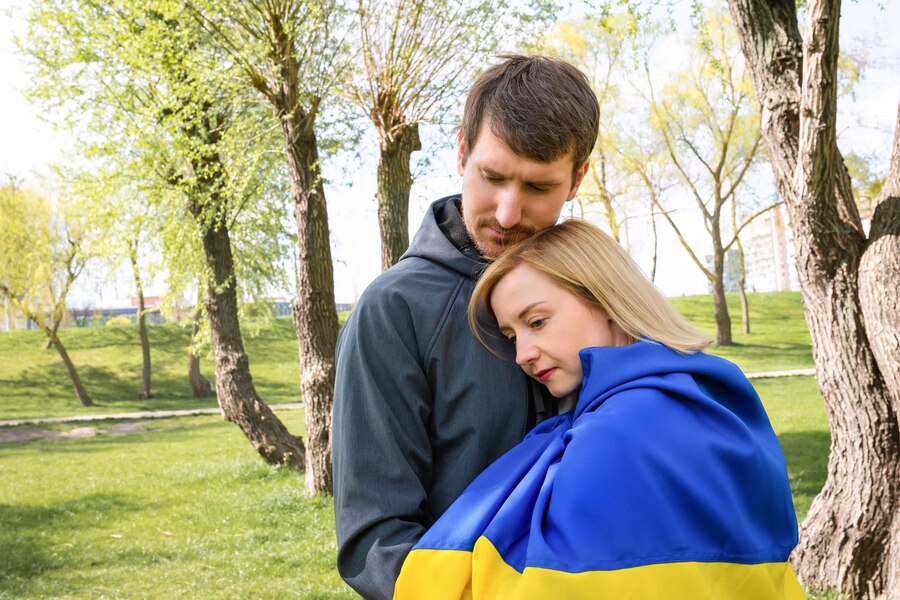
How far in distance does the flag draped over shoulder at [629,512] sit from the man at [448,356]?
146 mm

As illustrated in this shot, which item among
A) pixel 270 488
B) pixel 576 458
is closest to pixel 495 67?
pixel 576 458

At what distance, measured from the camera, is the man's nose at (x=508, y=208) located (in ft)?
6.91

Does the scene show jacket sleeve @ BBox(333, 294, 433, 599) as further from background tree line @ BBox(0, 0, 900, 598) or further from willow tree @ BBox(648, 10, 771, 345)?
willow tree @ BBox(648, 10, 771, 345)

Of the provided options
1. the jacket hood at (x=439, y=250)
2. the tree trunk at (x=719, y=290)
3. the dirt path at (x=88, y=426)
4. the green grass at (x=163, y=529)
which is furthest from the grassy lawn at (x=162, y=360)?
the jacket hood at (x=439, y=250)

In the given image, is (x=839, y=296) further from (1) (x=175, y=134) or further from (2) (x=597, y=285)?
(1) (x=175, y=134)

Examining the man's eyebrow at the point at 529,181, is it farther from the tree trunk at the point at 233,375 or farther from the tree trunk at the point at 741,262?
the tree trunk at the point at 741,262

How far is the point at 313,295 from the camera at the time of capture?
1101cm

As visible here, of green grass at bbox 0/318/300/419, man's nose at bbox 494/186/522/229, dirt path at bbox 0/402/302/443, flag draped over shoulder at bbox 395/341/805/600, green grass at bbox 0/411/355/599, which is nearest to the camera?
flag draped over shoulder at bbox 395/341/805/600

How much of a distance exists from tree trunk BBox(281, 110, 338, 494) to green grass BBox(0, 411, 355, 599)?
963 millimetres

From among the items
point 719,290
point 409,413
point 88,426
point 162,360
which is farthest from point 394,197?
point 162,360

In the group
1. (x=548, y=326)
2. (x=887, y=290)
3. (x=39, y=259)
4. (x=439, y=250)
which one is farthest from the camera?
(x=39, y=259)

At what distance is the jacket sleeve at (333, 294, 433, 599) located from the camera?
1.83 meters

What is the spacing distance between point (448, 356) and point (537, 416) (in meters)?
0.28

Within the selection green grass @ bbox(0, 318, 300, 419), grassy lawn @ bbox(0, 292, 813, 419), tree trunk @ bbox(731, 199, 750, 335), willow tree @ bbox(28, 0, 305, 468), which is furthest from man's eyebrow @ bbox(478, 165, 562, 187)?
tree trunk @ bbox(731, 199, 750, 335)
